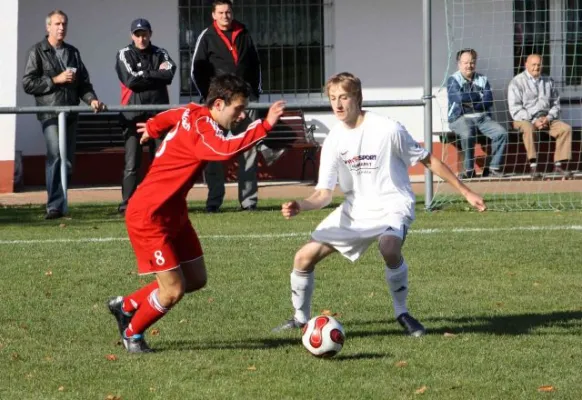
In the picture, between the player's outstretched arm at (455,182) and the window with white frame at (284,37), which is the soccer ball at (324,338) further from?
the window with white frame at (284,37)

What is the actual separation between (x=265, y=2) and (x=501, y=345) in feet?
37.9

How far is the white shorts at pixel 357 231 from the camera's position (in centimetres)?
726

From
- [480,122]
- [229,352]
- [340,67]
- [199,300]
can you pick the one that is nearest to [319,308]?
[199,300]

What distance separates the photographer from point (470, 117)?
1576 centimetres

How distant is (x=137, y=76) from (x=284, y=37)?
4.79 m

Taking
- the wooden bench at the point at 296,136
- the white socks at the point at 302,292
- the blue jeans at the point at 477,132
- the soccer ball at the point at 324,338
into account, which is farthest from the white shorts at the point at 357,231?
the wooden bench at the point at 296,136

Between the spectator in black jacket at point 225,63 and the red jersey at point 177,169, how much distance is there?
20.6ft

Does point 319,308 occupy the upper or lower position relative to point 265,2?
lower

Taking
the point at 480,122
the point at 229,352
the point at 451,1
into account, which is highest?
the point at 451,1

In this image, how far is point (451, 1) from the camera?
17.4 meters

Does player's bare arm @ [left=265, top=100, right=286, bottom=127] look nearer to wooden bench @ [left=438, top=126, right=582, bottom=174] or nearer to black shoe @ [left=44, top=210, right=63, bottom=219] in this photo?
black shoe @ [left=44, top=210, right=63, bottom=219]

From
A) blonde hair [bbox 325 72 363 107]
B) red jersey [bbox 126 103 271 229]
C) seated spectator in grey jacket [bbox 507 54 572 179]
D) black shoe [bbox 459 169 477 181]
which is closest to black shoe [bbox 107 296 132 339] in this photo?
red jersey [bbox 126 103 271 229]

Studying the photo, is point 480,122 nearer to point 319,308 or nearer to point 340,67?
point 340,67

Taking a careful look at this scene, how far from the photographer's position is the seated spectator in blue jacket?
15.5 m
